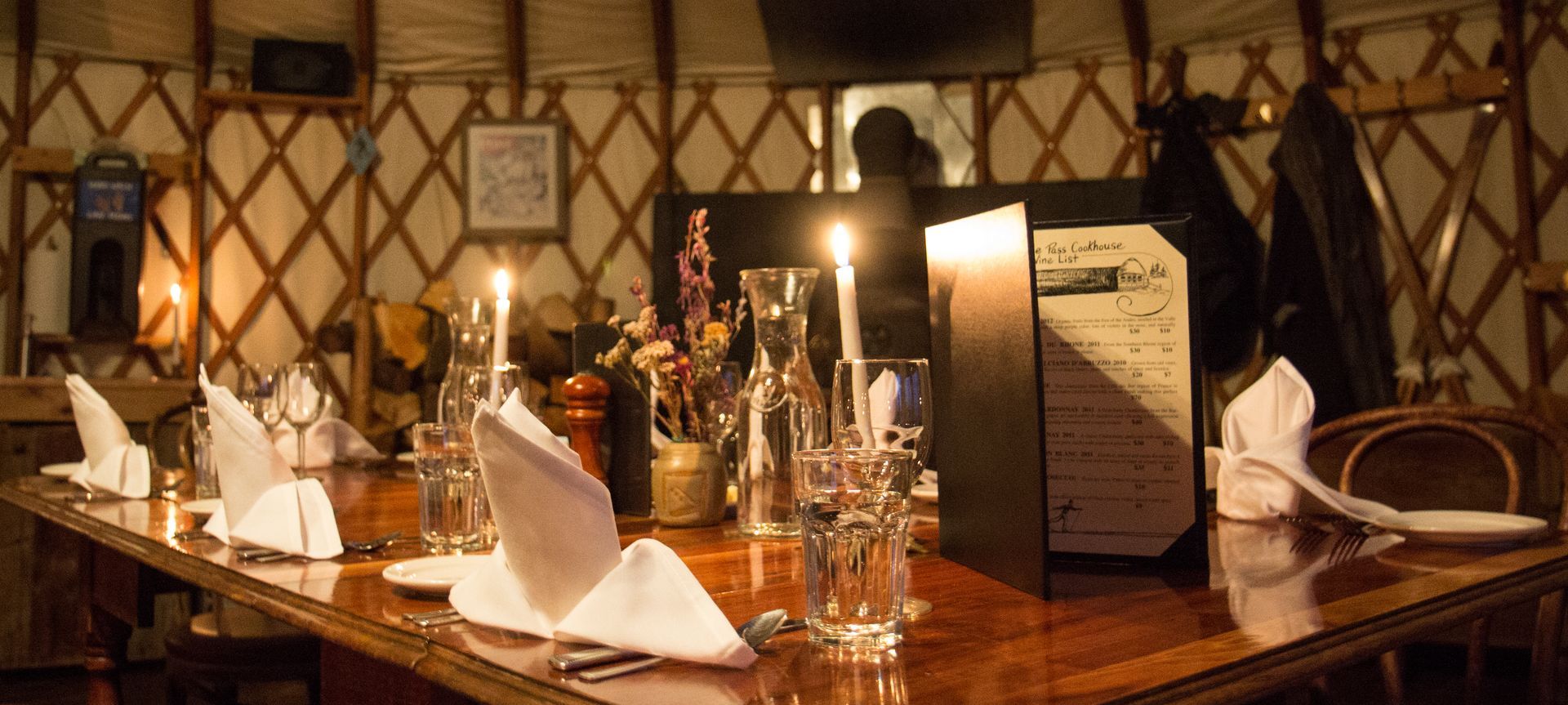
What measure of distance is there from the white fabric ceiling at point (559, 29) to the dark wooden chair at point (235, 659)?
10.3 feet

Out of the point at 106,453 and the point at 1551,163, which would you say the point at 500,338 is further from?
the point at 1551,163

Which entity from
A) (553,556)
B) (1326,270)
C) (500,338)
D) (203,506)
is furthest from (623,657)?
(1326,270)

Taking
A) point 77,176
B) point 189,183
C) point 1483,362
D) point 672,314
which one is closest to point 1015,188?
point 672,314

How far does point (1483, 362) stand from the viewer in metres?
3.72

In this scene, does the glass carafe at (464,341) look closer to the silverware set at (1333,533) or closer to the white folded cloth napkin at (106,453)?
the white folded cloth napkin at (106,453)

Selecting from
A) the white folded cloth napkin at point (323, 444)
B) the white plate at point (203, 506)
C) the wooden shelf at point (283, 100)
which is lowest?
the white plate at point (203, 506)

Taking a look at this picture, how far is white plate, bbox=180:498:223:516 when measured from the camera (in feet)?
3.83

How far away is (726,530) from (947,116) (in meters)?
3.48

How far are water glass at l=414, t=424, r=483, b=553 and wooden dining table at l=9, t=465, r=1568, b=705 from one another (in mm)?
32

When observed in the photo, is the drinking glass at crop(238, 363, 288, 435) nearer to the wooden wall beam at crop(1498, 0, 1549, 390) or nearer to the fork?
the fork


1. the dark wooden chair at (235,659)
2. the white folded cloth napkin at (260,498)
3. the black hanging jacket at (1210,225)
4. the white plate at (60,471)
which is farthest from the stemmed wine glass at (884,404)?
the black hanging jacket at (1210,225)

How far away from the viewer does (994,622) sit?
0.66 meters

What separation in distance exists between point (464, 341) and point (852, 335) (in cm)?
71

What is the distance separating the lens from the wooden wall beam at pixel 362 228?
13.1 feet
